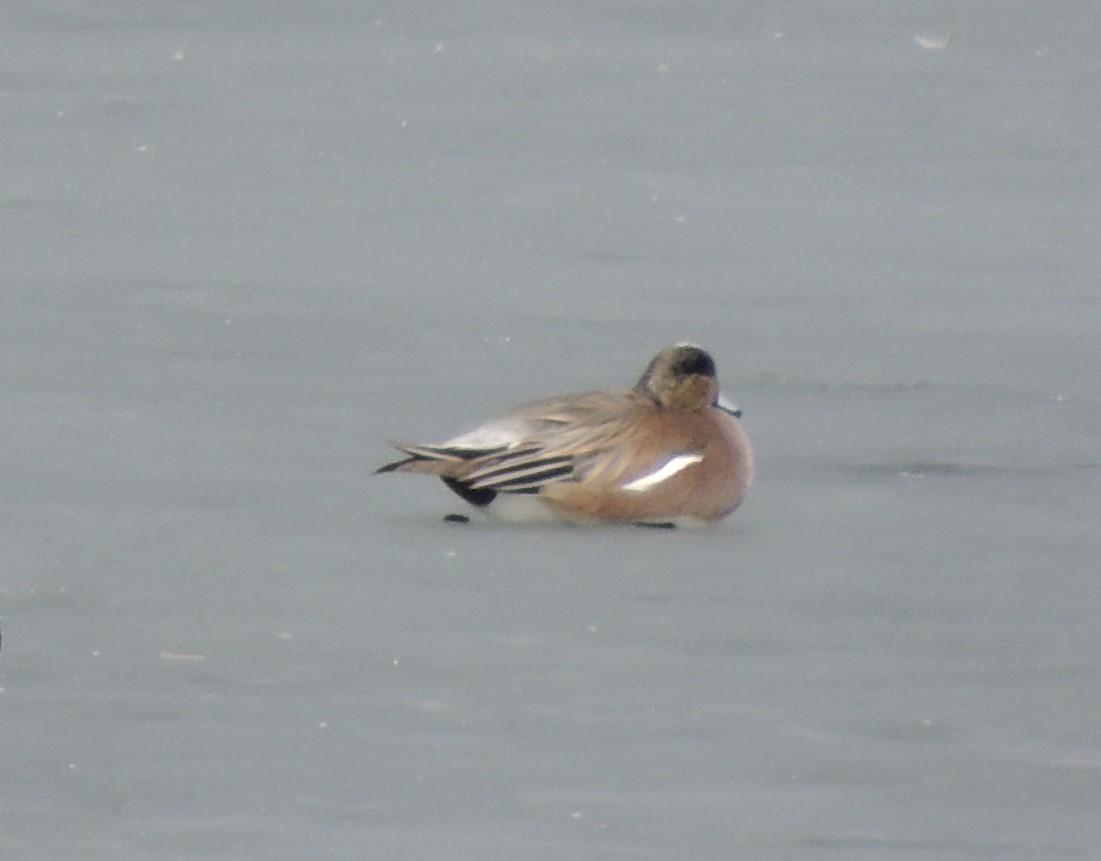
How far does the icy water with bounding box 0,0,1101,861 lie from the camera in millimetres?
5105

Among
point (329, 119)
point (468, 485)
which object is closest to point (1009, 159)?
point (329, 119)

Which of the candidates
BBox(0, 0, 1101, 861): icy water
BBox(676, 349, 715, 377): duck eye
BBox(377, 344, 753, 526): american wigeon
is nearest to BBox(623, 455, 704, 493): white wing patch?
BBox(377, 344, 753, 526): american wigeon

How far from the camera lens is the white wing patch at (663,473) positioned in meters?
7.20

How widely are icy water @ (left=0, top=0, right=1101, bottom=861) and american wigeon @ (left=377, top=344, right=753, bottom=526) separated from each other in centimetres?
13

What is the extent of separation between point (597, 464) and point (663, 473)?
17cm

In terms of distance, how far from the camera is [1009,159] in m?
12.4

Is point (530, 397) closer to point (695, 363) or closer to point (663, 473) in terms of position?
point (695, 363)

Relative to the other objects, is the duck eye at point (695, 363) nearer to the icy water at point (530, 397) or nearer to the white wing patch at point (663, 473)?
the white wing patch at point (663, 473)

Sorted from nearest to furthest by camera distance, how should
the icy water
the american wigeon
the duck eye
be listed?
the icy water → the american wigeon → the duck eye

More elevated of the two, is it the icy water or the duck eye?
the duck eye

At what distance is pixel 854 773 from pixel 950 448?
9.82ft

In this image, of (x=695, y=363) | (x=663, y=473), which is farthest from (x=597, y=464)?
(x=695, y=363)

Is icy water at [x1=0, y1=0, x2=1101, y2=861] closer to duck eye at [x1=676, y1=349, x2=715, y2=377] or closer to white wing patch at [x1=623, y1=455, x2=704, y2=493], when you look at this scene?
white wing patch at [x1=623, y1=455, x2=704, y2=493]

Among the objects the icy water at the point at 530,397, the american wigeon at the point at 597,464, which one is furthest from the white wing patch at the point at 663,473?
the icy water at the point at 530,397
